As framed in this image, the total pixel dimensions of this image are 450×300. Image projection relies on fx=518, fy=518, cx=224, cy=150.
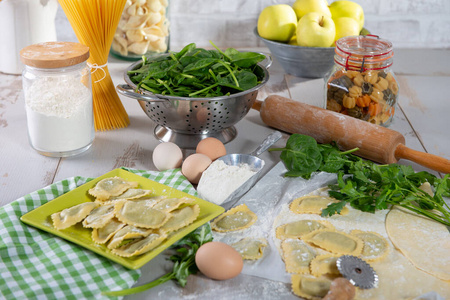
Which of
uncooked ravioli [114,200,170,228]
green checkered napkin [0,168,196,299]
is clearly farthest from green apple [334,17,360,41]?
green checkered napkin [0,168,196,299]

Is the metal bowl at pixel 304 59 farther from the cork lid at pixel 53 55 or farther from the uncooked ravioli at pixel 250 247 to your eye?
the uncooked ravioli at pixel 250 247

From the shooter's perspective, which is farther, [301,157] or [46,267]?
[301,157]

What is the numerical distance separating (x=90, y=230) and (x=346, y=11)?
4.06ft

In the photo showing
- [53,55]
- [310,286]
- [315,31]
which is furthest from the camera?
[315,31]

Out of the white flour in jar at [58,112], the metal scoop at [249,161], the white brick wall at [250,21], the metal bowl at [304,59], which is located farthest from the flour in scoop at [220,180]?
the white brick wall at [250,21]

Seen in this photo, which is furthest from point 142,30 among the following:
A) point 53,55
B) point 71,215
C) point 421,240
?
point 421,240

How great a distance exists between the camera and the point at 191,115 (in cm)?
124

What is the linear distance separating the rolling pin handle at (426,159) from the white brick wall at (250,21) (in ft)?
3.34

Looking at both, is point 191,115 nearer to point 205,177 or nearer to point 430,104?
point 205,177

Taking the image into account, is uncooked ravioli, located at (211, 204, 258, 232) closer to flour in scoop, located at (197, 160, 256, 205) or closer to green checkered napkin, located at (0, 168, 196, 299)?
flour in scoop, located at (197, 160, 256, 205)

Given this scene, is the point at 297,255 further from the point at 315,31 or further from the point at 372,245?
the point at 315,31

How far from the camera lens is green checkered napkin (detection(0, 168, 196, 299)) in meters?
0.81

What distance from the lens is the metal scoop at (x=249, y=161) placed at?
3.58 feet

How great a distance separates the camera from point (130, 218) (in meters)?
0.93
